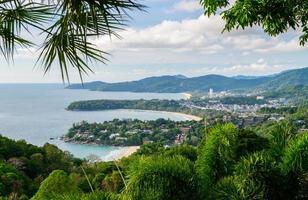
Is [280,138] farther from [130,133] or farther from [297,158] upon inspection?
[130,133]

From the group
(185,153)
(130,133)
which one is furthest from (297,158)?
(130,133)

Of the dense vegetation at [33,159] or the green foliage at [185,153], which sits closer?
the green foliage at [185,153]

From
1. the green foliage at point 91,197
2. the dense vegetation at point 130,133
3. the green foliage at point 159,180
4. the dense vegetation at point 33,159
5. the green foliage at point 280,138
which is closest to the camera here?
the green foliage at point 91,197

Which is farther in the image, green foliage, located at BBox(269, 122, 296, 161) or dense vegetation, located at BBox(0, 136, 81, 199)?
dense vegetation, located at BBox(0, 136, 81, 199)

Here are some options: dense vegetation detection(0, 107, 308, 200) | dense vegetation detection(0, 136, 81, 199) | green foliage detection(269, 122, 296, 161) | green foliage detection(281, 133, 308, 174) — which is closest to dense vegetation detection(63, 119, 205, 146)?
dense vegetation detection(0, 136, 81, 199)

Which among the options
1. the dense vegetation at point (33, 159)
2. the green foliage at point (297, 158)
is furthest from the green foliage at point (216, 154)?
the dense vegetation at point (33, 159)

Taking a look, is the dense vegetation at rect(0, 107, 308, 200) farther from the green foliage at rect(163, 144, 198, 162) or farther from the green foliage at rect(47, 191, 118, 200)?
the green foliage at rect(163, 144, 198, 162)

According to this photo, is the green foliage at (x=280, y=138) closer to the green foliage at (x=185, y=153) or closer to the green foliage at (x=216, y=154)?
the green foliage at (x=216, y=154)

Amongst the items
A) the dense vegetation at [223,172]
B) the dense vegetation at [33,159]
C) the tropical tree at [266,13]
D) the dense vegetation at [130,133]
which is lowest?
the dense vegetation at [130,133]
